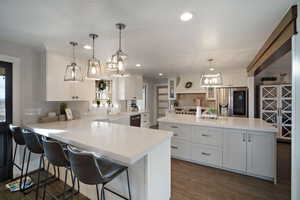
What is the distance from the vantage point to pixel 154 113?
7422 millimetres

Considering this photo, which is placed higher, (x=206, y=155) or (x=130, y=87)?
(x=130, y=87)

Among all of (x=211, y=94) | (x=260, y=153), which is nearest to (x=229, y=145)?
(x=260, y=153)

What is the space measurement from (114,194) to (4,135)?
2264 millimetres

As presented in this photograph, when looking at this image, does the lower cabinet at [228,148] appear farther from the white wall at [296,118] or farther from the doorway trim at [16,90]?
the doorway trim at [16,90]

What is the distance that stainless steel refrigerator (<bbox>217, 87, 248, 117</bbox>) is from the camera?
→ 188 inches

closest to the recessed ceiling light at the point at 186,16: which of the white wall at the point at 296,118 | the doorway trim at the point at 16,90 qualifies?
the white wall at the point at 296,118

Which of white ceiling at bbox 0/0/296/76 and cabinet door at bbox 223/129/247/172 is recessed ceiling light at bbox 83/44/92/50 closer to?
white ceiling at bbox 0/0/296/76

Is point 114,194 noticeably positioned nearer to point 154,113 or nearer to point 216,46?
point 216,46

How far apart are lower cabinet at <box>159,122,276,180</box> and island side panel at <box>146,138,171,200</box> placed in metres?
1.38

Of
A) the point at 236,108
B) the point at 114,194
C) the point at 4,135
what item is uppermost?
the point at 236,108

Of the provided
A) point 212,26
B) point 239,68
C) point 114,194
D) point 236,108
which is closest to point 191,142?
point 114,194

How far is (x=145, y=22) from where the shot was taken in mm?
1821

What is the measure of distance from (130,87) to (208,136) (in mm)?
3084

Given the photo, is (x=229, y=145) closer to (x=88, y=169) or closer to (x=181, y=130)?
(x=181, y=130)
